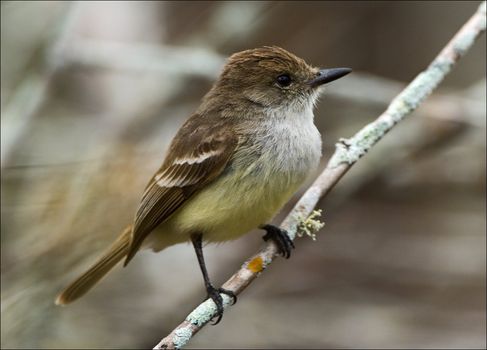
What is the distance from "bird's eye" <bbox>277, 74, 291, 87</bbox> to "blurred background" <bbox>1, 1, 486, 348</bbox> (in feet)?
5.51

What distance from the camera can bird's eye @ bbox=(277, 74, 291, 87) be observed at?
4688 mm

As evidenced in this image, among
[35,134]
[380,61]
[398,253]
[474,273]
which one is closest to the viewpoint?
[474,273]

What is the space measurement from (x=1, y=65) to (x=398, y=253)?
3.81 m

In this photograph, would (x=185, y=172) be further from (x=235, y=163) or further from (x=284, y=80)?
(x=284, y=80)

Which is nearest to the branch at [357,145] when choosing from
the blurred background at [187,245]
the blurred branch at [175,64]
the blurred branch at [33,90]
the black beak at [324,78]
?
the black beak at [324,78]

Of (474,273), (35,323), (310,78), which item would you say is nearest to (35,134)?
(35,323)

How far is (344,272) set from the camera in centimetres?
695

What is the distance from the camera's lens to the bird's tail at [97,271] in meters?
4.86

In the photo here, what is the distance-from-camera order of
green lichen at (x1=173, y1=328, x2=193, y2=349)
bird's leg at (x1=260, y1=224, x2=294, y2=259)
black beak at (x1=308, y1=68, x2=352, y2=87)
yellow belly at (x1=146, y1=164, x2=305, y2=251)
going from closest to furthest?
1. green lichen at (x1=173, y1=328, x2=193, y2=349)
2. yellow belly at (x1=146, y1=164, x2=305, y2=251)
3. bird's leg at (x1=260, y1=224, x2=294, y2=259)
4. black beak at (x1=308, y1=68, x2=352, y2=87)

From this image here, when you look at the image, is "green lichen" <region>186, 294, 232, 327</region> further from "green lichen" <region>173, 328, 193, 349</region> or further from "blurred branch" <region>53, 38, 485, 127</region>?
"blurred branch" <region>53, 38, 485, 127</region>

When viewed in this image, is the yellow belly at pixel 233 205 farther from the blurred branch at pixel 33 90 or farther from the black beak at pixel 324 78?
the blurred branch at pixel 33 90

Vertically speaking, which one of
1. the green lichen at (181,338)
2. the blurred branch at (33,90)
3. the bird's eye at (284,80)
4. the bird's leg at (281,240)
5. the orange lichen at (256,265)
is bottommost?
the green lichen at (181,338)

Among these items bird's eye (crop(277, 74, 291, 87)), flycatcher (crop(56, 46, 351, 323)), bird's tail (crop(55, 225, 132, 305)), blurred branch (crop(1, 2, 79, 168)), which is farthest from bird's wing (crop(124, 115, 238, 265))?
blurred branch (crop(1, 2, 79, 168))

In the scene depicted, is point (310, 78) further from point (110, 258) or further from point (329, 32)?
point (329, 32)
